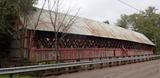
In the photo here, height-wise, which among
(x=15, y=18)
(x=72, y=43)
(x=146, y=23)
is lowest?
(x=72, y=43)

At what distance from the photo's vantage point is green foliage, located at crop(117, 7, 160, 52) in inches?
3243

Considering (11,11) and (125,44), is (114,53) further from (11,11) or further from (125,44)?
(11,11)

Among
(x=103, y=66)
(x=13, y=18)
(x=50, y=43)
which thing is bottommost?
(x=103, y=66)

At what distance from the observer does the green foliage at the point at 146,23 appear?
82.4 metres

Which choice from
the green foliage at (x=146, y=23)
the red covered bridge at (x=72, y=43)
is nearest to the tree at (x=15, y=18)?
the red covered bridge at (x=72, y=43)

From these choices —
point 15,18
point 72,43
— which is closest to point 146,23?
point 72,43

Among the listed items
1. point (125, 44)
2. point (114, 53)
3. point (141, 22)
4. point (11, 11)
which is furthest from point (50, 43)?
point (141, 22)

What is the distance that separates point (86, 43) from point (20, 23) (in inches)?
435

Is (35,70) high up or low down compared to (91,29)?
down

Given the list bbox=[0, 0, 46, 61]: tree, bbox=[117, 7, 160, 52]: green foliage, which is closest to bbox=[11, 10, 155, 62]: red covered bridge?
bbox=[0, 0, 46, 61]: tree

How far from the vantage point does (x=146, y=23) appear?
87.2 meters

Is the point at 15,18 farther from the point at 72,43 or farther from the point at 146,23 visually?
the point at 146,23

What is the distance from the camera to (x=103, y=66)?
27.4 meters

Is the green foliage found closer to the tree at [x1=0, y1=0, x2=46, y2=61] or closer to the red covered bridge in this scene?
the red covered bridge
